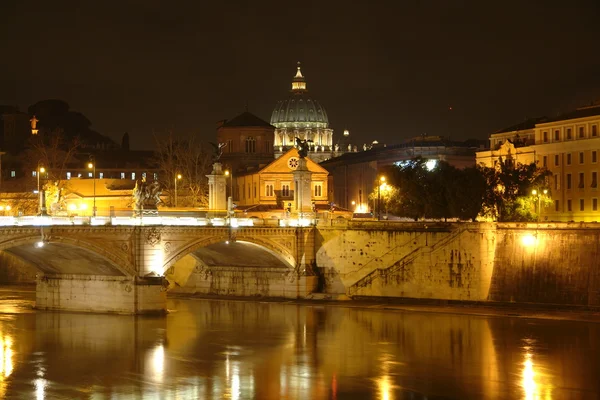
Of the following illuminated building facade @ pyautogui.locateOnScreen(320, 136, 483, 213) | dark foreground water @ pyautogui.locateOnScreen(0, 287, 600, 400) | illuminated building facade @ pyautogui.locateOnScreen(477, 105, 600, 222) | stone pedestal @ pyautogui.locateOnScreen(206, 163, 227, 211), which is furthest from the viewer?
illuminated building facade @ pyautogui.locateOnScreen(320, 136, 483, 213)

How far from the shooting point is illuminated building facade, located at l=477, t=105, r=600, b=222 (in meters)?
83.4

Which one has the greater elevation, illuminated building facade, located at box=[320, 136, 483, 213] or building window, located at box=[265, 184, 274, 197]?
illuminated building facade, located at box=[320, 136, 483, 213]

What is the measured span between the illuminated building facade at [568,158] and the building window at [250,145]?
4788cm

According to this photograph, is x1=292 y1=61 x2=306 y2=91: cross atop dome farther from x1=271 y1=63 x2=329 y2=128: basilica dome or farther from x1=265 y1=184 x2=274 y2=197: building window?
x1=265 y1=184 x2=274 y2=197: building window

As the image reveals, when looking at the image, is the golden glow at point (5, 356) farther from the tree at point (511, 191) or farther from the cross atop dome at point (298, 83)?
the cross atop dome at point (298, 83)

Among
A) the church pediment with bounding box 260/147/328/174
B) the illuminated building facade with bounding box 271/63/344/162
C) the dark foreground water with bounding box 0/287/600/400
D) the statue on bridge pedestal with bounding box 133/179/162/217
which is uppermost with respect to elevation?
the illuminated building facade with bounding box 271/63/344/162

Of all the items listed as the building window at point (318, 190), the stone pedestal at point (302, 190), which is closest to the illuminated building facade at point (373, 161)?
the building window at point (318, 190)

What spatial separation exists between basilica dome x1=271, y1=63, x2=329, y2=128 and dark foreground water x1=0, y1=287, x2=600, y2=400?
406 ft

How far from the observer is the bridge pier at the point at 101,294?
62.1 m

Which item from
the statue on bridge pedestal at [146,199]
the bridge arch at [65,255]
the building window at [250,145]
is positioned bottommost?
the bridge arch at [65,255]

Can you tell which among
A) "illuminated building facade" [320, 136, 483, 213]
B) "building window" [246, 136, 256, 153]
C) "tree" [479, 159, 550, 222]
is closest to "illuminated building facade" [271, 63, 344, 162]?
"illuminated building facade" [320, 136, 483, 213]

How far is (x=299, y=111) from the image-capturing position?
188875 mm

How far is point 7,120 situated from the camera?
14938 cm

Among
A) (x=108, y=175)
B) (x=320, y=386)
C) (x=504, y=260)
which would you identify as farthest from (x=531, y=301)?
(x=108, y=175)
